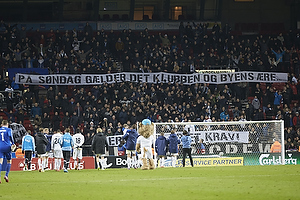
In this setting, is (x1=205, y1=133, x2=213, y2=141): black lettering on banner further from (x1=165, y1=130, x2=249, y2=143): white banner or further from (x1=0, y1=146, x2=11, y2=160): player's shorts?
(x1=0, y1=146, x2=11, y2=160): player's shorts

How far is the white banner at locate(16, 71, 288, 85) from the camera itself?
33.8 metres

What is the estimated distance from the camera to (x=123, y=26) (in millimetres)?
43219

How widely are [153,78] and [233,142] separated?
8582 millimetres

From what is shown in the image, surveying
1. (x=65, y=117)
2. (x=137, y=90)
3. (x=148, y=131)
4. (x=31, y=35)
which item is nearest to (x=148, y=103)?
(x=137, y=90)

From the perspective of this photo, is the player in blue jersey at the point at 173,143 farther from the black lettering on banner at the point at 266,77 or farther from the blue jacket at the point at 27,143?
the black lettering on banner at the point at 266,77

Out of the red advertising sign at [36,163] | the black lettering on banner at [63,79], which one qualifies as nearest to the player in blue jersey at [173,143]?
the red advertising sign at [36,163]

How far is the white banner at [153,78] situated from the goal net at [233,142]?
670cm

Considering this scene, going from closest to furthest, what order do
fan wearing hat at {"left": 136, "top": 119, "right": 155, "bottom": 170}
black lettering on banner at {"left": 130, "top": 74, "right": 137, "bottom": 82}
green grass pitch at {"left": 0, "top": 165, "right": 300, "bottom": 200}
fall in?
1. green grass pitch at {"left": 0, "top": 165, "right": 300, "bottom": 200}
2. fan wearing hat at {"left": 136, "top": 119, "right": 155, "bottom": 170}
3. black lettering on banner at {"left": 130, "top": 74, "right": 137, "bottom": 82}

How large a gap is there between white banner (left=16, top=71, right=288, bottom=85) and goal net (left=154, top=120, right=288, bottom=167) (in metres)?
6.70

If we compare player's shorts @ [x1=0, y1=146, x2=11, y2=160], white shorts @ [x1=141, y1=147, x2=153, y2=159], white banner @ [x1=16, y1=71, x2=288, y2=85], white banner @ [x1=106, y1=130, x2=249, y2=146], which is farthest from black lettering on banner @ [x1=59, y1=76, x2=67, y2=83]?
player's shorts @ [x1=0, y1=146, x2=11, y2=160]

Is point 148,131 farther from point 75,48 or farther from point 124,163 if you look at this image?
point 75,48

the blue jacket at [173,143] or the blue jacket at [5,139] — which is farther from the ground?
the blue jacket at [5,139]

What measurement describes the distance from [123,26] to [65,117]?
14.3 meters

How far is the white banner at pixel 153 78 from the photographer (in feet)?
111
